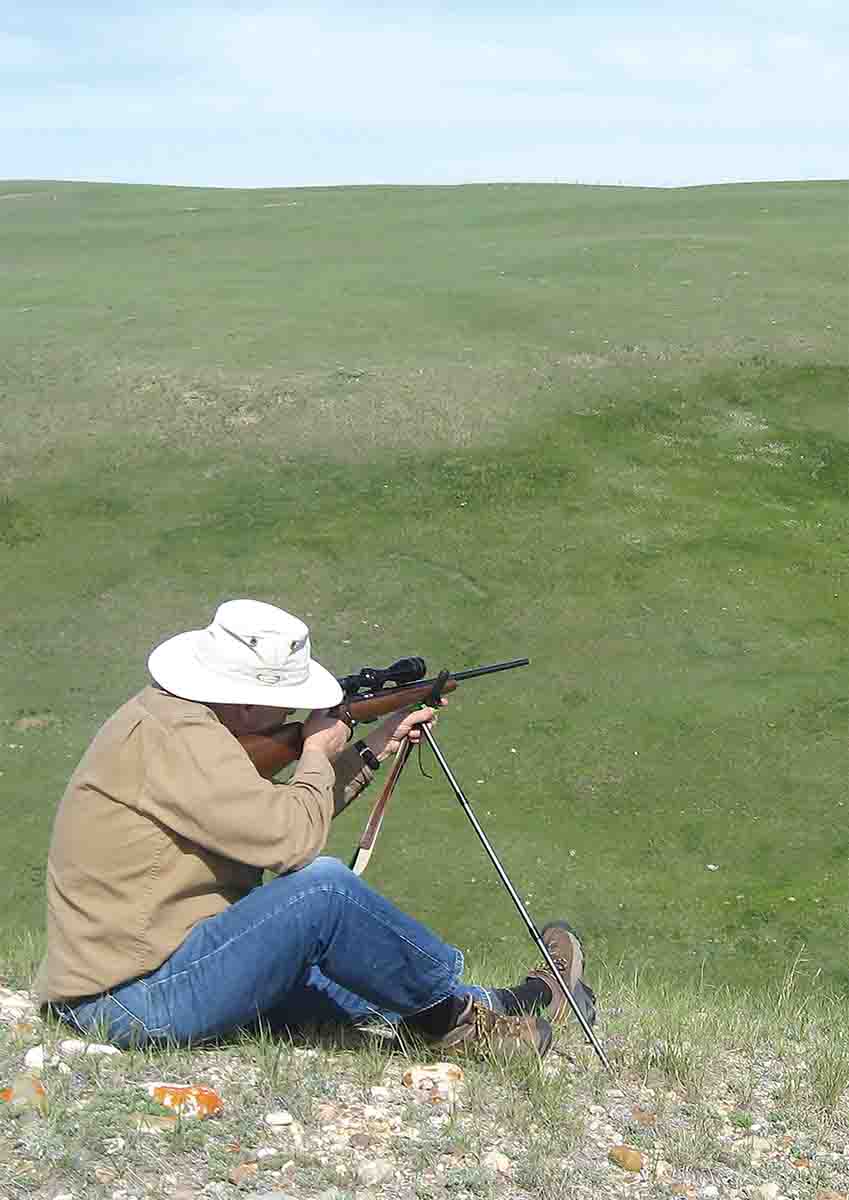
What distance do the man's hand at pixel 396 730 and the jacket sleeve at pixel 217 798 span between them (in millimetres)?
855

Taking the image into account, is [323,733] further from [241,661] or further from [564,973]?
[564,973]

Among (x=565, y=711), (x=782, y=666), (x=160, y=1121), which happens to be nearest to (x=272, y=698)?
(x=160, y=1121)

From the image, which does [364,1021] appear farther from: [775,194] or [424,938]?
[775,194]

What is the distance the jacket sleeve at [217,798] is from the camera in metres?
3.98

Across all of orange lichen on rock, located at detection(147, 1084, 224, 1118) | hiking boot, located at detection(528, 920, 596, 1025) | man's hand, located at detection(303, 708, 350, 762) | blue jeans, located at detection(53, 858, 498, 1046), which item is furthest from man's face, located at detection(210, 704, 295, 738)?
hiking boot, located at detection(528, 920, 596, 1025)

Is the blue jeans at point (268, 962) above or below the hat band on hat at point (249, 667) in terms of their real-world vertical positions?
below

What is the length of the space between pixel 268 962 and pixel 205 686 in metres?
0.81

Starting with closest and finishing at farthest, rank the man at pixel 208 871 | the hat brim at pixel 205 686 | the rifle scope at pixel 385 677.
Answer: the man at pixel 208 871
the hat brim at pixel 205 686
the rifle scope at pixel 385 677

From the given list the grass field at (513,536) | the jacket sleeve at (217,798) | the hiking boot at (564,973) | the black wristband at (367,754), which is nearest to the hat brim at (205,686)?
the jacket sleeve at (217,798)

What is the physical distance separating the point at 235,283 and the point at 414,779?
11.9m

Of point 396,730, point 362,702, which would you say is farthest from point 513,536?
point 362,702

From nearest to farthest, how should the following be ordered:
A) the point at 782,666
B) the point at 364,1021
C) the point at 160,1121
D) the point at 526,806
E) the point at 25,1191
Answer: the point at 25,1191, the point at 160,1121, the point at 364,1021, the point at 526,806, the point at 782,666

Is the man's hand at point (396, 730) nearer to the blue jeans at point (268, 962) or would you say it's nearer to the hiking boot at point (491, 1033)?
the blue jeans at point (268, 962)

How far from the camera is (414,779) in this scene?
34.3 feet
